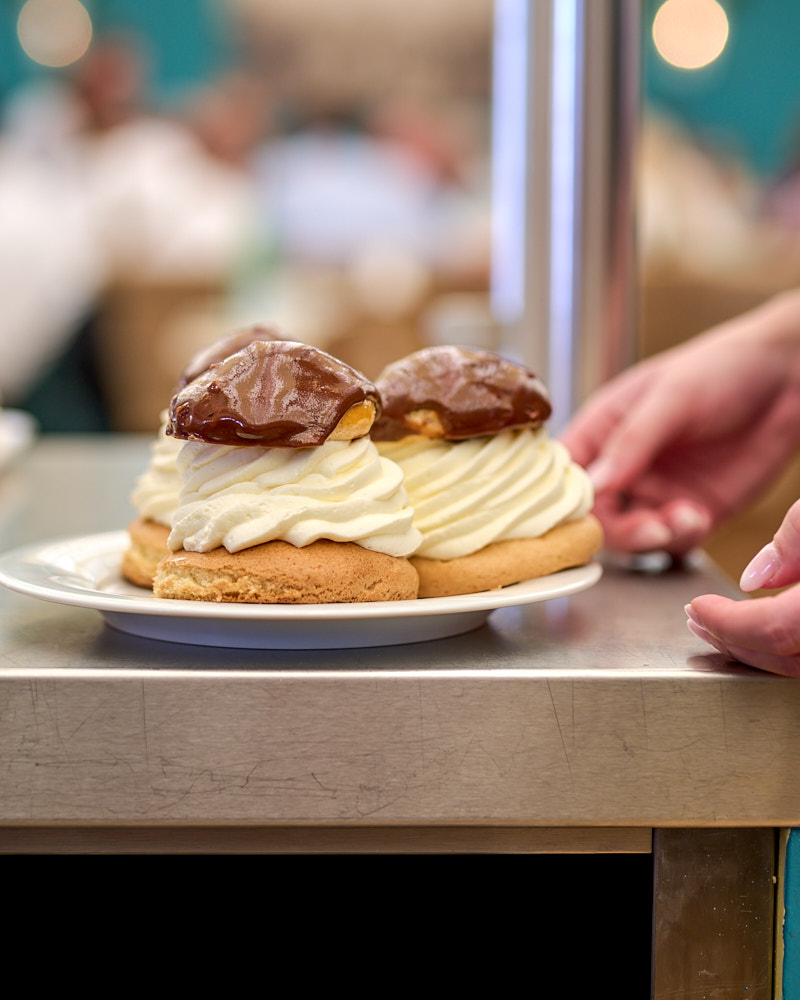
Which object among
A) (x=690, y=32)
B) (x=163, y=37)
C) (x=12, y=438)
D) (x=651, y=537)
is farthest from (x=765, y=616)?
(x=163, y=37)

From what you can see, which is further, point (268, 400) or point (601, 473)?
point (601, 473)

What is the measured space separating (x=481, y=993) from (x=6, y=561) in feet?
1.56

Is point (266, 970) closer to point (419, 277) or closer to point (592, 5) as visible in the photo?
point (592, 5)

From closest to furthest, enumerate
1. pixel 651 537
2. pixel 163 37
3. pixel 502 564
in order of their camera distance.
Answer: pixel 502 564 < pixel 651 537 < pixel 163 37

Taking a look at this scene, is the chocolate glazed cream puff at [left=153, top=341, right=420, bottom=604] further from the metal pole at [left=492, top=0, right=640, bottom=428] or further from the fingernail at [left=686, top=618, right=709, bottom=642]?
the metal pole at [left=492, top=0, right=640, bottom=428]

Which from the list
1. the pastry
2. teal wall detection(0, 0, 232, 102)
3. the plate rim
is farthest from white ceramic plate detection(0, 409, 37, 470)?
teal wall detection(0, 0, 232, 102)

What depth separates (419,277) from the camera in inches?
161

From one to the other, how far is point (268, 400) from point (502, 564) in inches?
9.1

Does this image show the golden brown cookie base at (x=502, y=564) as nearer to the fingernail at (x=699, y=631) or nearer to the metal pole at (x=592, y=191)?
the fingernail at (x=699, y=631)

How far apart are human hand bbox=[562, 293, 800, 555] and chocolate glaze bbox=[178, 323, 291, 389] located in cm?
40

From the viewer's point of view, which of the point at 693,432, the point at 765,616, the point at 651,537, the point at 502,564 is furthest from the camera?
the point at 693,432

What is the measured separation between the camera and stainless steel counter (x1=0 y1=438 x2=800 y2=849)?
69 centimetres

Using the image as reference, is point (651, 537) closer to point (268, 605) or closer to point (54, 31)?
point (268, 605)

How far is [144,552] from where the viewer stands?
885mm
